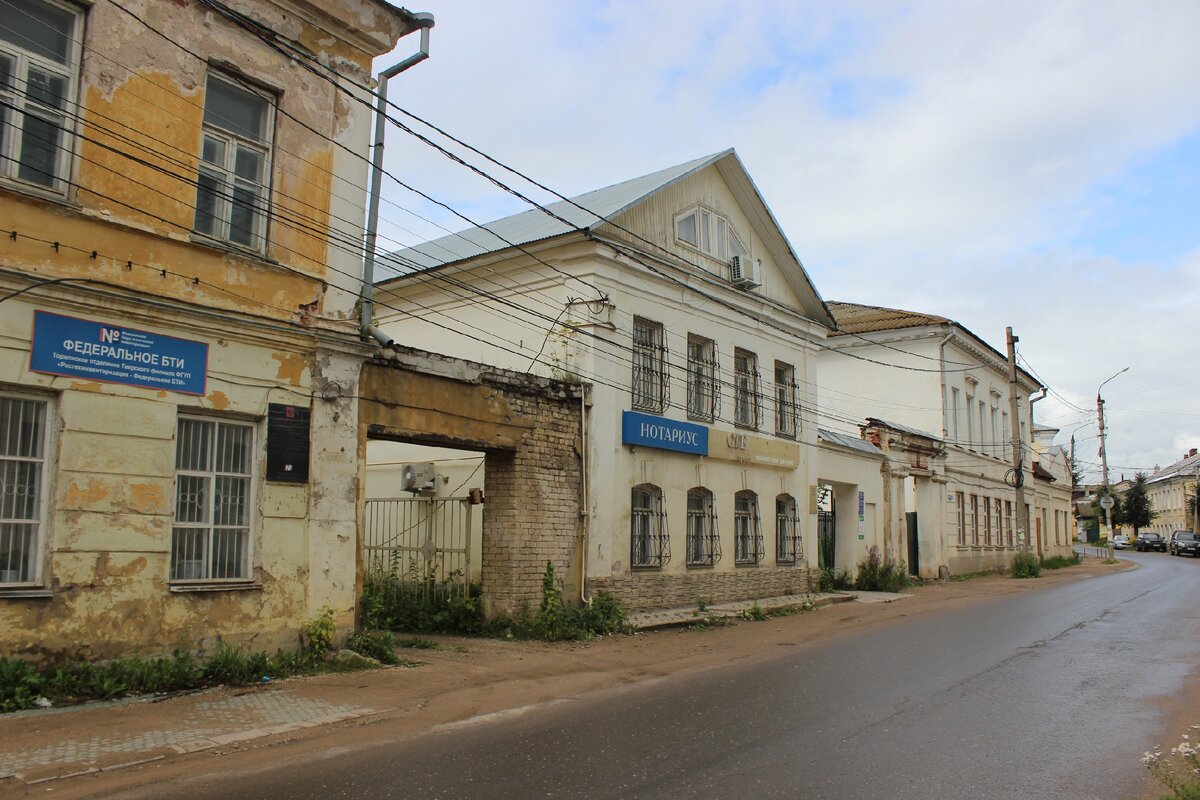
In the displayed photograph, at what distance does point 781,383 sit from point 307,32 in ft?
41.3

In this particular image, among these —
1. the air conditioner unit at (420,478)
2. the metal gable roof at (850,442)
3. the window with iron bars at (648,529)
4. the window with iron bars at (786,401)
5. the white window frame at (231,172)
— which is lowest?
the window with iron bars at (648,529)

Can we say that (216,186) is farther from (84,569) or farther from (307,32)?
(84,569)

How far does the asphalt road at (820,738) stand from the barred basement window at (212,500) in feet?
11.6

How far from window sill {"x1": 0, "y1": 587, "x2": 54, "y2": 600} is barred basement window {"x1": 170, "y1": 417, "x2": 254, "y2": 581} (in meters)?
1.22

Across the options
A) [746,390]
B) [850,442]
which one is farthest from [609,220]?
[850,442]

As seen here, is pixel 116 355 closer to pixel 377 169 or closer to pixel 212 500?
pixel 212 500

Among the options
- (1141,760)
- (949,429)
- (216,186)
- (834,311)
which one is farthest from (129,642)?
(834,311)

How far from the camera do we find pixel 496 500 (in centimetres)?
1324

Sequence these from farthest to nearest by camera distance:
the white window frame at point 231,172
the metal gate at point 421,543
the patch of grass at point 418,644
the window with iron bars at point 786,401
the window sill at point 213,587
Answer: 1. the window with iron bars at point 786,401
2. the metal gate at point 421,543
3. the patch of grass at point 418,644
4. the white window frame at point 231,172
5. the window sill at point 213,587

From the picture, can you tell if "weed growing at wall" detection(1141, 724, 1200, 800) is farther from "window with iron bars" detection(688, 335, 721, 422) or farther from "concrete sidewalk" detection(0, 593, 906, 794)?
"window with iron bars" detection(688, 335, 721, 422)

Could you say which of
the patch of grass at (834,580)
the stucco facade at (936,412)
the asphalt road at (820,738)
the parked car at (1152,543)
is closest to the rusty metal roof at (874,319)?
the stucco facade at (936,412)

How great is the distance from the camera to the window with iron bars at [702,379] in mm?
17000

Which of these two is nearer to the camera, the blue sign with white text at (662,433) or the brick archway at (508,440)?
the brick archway at (508,440)

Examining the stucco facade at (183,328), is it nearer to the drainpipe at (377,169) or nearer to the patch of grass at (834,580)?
the drainpipe at (377,169)
